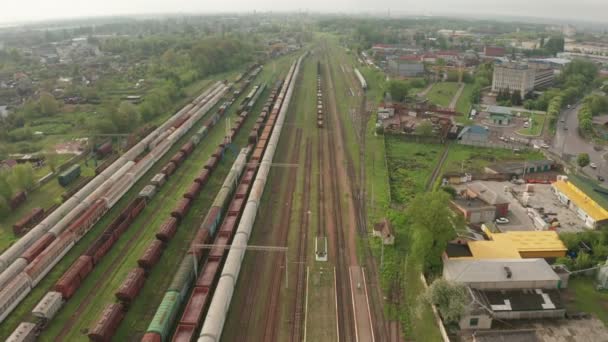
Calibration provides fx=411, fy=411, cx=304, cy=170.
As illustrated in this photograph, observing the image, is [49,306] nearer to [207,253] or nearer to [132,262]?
[132,262]

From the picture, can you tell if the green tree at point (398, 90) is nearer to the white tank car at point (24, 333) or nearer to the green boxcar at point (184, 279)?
the green boxcar at point (184, 279)

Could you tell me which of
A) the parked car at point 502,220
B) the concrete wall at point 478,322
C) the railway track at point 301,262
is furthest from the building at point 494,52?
the concrete wall at point 478,322

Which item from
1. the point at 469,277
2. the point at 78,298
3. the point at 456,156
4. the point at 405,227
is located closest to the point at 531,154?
the point at 456,156

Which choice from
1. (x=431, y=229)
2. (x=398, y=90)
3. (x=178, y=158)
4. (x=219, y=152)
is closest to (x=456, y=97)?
(x=398, y=90)

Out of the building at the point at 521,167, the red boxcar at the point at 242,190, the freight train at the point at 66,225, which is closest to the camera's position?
the freight train at the point at 66,225

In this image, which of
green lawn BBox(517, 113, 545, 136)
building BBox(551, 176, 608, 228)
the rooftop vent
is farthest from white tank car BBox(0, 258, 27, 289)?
green lawn BBox(517, 113, 545, 136)

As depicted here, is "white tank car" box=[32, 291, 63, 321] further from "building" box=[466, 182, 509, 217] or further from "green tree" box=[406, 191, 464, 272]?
"building" box=[466, 182, 509, 217]

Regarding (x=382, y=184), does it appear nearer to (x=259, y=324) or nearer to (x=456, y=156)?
(x=456, y=156)
